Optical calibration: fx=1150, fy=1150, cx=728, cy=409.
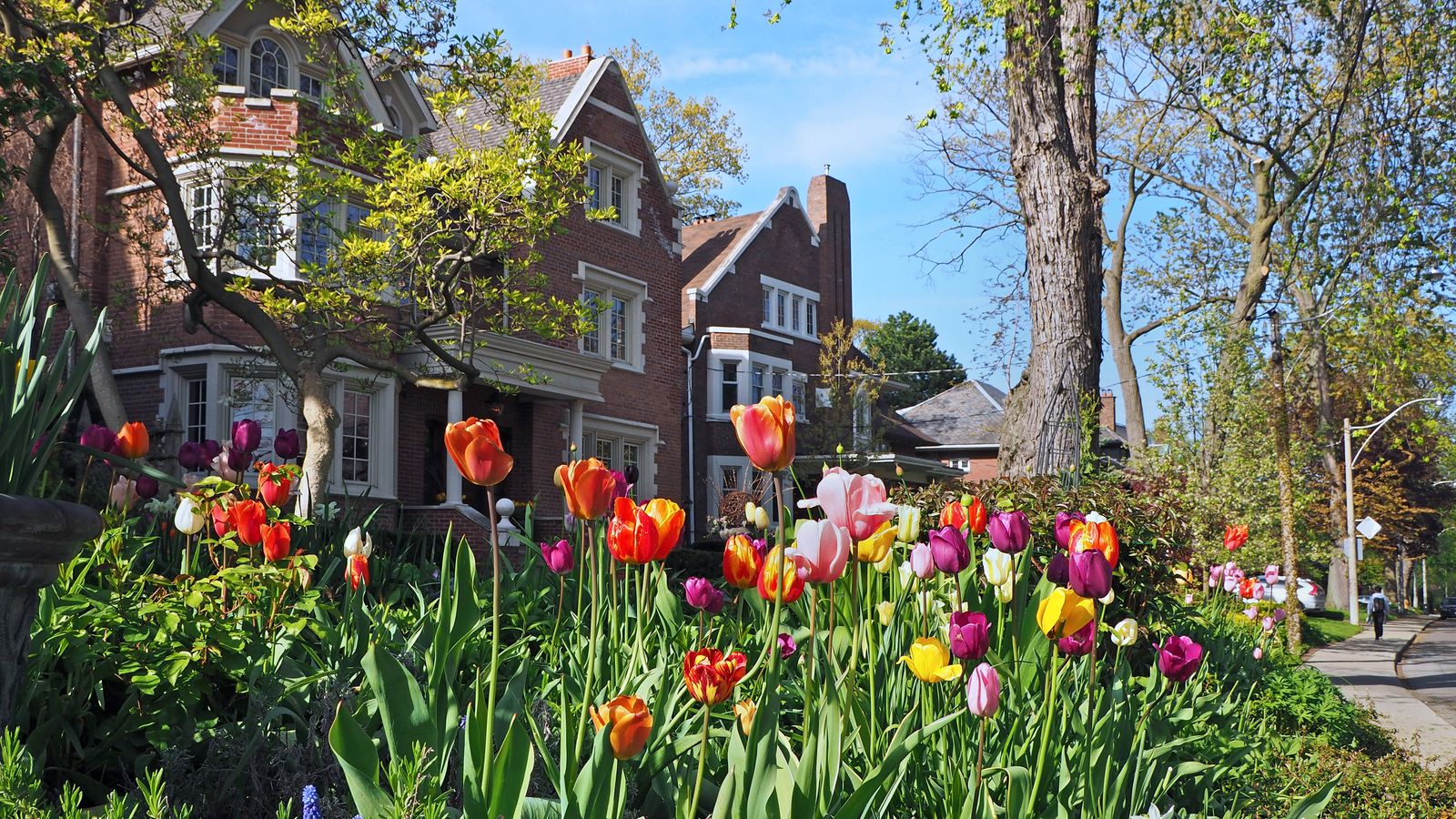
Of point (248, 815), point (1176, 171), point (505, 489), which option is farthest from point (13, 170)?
point (1176, 171)

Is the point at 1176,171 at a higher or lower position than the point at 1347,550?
higher

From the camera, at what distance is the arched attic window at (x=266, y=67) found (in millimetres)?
17391

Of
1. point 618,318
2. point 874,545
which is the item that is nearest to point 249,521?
point 874,545

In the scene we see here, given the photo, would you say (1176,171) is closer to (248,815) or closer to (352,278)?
(352,278)

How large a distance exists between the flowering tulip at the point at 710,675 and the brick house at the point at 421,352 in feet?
33.8

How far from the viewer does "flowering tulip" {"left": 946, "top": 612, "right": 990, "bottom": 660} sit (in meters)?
2.60

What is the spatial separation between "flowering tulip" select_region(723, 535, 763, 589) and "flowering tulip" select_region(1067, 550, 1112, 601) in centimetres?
78

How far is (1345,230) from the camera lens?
17.3m

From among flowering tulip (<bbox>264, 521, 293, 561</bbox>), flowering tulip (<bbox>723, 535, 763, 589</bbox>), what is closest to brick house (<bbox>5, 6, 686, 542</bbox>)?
flowering tulip (<bbox>264, 521, 293, 561</bbox>)

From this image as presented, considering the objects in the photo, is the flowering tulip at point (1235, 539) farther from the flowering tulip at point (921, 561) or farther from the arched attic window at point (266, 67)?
the arched attic window at point (266, 67)

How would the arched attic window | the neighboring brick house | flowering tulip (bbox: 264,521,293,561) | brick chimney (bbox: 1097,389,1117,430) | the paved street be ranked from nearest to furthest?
flowering tulip (bbox: 264,521,293,561)
the paved street
the arched attic window
the neighboring brick house
brick chimney (bbox: 1097,389,1117,430)

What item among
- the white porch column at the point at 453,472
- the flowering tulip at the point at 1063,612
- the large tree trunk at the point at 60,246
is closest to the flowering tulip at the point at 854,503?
the flowering tulip at the point at 1063,612

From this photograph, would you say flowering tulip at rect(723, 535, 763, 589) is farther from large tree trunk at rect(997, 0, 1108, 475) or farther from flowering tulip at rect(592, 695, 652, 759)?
large tree trunk at rect(997, 0, 1108, 475)

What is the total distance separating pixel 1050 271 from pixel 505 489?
1451 cm
